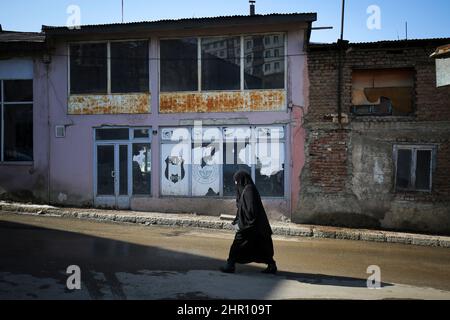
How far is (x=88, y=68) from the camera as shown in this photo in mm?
15180

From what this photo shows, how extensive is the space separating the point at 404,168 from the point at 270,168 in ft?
13.3

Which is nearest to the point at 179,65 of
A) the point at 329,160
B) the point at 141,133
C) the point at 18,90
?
the point at 141,133

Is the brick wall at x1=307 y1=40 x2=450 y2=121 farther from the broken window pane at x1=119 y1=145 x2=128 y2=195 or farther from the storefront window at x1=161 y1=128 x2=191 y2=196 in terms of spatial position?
the broken window pane at x1=119 y1=145 x2=128 y2=195

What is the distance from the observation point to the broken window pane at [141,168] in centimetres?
1484

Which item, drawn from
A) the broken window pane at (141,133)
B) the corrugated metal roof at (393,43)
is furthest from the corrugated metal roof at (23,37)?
the corrugated metal roof at (393,43)

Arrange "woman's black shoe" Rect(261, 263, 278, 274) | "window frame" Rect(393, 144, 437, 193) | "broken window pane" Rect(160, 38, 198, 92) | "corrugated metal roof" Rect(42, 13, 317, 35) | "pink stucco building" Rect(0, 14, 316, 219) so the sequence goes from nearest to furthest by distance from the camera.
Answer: "woman's black shoe" Rect(261, 263, 278, 274), "window frame" Rect(393, 144, 437, 193), "corrugated metal roof" Rect(42, 13, 317, 35), "pink stucco building" Rect(0, 14, 316, 219), "broken window pane" Rect(160, 38, 198, 92)

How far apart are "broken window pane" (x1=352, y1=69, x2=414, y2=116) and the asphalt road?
4241 millimetres

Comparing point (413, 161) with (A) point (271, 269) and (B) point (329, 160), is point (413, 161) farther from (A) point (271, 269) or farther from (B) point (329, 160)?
(A) point (271, 269)

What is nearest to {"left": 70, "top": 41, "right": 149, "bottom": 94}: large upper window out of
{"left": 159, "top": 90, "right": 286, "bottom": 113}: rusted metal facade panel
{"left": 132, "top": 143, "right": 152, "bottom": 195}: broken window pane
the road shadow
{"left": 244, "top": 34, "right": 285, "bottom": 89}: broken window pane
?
{"left": 159, "top": 90, "right": 286, "bottom": 113}: rusted metal facade panel

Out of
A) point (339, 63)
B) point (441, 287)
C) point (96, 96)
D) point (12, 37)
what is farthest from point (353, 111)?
point (12, 37)

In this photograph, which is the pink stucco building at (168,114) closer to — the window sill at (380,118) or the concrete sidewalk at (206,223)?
the concrete sidewalk at (206,223)

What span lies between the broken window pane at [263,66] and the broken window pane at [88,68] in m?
4.94

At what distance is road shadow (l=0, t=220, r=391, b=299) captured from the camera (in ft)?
20.4
